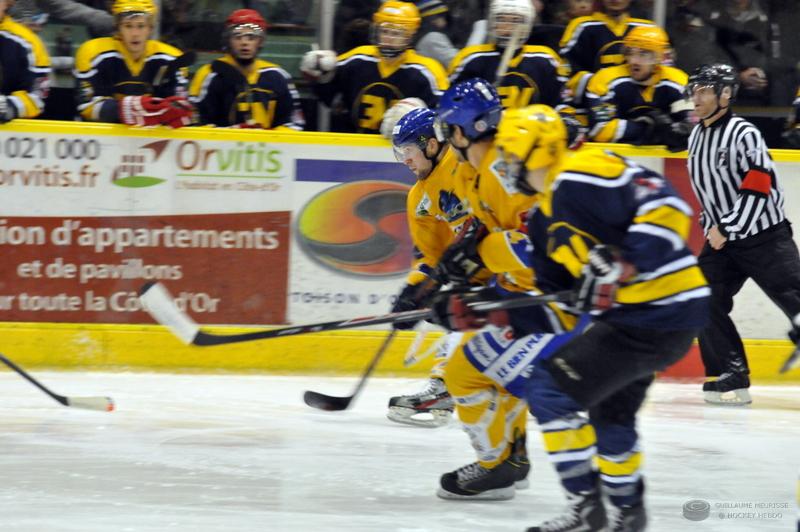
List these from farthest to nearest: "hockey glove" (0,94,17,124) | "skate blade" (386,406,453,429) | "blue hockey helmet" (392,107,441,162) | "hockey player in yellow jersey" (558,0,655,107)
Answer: "hockey player in yellow jersey" (558,0,655,107) → "hockey glove" (0,94,17,124) → "skate blade" (386,406,453,429) → "blue hockey helmet" (392,107,441,162)

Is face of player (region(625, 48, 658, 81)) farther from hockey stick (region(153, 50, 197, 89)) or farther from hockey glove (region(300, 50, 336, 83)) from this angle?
hockey stick (region(153, 50, 197, 89))

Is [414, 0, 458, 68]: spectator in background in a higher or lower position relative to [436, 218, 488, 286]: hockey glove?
higher

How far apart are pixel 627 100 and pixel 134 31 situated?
7.08ft

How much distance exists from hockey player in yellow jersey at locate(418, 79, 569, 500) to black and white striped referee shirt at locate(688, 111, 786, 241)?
65.4 inches

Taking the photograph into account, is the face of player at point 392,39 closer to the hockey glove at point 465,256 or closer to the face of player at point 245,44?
the face of player at point 245,44

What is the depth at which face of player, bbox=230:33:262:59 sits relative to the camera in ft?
18.1

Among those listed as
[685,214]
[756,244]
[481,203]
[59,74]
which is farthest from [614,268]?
[59,74]

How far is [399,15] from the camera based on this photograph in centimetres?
555

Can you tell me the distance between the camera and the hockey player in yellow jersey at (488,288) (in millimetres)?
3605

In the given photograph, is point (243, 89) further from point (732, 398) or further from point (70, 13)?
point (732, 398)

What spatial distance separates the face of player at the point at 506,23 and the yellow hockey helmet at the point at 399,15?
0.35 meters

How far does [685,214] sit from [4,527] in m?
1.88

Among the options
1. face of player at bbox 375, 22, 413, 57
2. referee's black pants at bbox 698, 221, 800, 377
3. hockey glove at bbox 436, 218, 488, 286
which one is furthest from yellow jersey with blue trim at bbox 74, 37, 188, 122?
referee's black pants at bbox 698, 221, 800, 377

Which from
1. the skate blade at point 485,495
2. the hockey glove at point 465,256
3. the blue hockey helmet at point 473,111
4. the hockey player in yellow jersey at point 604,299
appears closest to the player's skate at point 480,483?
the skate blade at point 485,495
